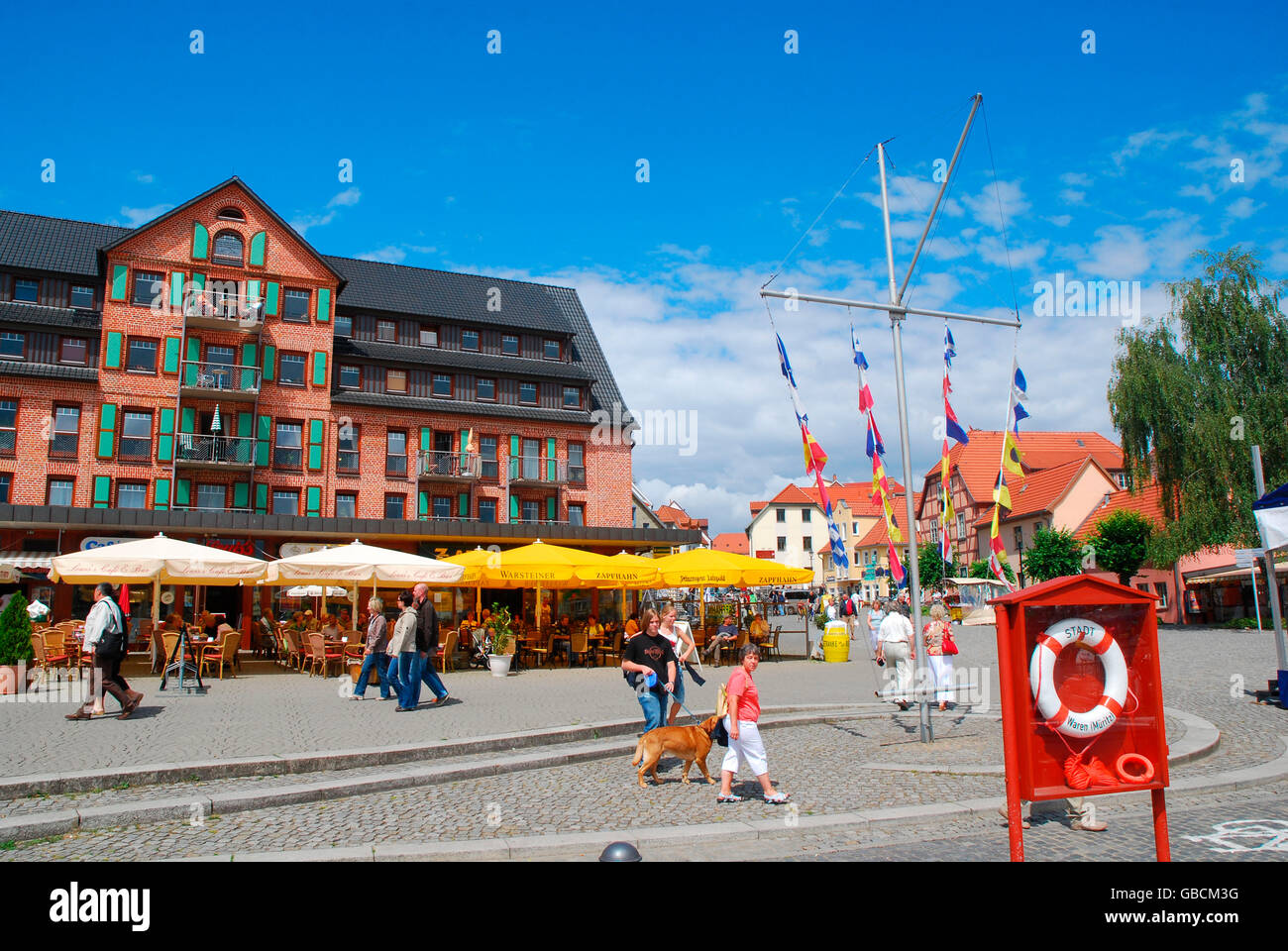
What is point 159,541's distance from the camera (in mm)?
17156

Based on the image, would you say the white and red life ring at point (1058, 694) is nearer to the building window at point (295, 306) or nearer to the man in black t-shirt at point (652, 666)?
the man in black t-shirt at point (652, 666)

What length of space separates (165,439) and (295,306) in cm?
713

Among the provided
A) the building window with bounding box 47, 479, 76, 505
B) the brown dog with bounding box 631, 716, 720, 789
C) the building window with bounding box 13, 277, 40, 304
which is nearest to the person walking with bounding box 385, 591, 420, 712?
the brown dog with bounding box 631, 716, 720, 789

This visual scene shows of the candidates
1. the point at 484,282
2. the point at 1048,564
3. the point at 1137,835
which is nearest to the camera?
the point at 1137,835

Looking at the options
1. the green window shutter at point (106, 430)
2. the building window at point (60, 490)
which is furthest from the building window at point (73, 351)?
the building window at point (60, 490)

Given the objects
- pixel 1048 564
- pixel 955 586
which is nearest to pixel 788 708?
pixel 1048 564

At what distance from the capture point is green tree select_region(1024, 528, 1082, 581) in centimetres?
4625

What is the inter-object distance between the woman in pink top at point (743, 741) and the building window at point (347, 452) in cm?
3001

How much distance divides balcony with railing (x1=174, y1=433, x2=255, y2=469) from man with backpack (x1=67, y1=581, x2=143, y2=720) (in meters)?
22.6

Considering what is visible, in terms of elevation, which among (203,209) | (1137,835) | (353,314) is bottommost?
(1137,835)

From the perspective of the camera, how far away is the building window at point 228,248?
113ft
